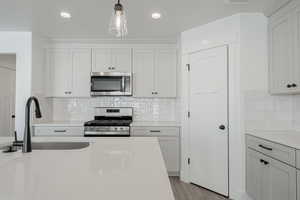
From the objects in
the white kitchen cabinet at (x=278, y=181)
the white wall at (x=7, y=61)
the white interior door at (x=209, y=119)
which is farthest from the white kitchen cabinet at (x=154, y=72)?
the white wall at (x=7, y=61)

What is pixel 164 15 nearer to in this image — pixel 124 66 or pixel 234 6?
pixel 234 6

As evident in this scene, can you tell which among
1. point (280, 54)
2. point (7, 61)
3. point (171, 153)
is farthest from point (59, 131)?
point (280, 54)

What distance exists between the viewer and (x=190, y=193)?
111 inches

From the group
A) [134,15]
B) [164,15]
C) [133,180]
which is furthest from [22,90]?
[133,180]

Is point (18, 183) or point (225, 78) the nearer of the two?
point (18, 183)

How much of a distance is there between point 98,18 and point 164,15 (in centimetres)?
92

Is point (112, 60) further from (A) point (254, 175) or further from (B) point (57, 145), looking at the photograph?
(A) point (254, 175)

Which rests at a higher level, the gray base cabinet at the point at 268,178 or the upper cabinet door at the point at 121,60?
the upper cabinet door at the point at 121,60

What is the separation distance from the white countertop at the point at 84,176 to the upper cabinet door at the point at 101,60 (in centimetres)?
254

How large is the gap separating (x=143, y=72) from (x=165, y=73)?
1.33 feet

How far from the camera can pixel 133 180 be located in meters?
0.84

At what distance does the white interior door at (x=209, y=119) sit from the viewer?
273 centimetres

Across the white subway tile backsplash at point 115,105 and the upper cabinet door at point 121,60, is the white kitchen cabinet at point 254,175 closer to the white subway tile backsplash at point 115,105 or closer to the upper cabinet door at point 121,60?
the white subway tile backsplash at point 115,105

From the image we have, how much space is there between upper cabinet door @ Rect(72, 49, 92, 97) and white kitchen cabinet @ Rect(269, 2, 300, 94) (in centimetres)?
289
